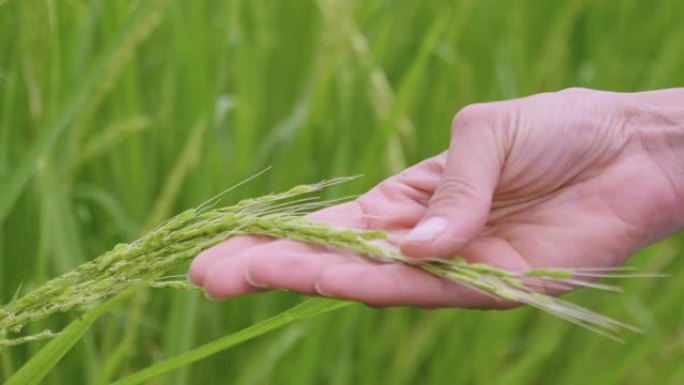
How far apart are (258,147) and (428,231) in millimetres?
968

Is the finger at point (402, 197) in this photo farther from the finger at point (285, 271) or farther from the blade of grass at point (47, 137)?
the blade of grass at point (47, 137)

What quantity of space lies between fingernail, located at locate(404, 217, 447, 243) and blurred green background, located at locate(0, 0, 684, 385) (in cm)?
44

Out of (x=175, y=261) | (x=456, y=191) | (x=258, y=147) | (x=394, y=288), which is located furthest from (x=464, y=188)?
(x=258, y=147)

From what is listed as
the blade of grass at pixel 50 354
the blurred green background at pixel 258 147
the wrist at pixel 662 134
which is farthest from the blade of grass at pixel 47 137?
the wrist at pixel 662 134

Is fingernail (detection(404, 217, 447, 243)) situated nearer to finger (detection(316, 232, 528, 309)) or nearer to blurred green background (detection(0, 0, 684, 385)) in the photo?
finger (detection(316, 232, 528, 309))

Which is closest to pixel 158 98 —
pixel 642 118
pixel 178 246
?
pixel 642 118

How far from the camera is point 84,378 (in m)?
1.51

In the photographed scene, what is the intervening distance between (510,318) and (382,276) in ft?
2.57

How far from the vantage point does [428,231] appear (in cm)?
96

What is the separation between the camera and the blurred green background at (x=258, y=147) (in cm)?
153

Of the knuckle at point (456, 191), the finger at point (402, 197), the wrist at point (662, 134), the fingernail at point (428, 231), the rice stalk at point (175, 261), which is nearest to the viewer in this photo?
the rice stalk at point (175, 261)

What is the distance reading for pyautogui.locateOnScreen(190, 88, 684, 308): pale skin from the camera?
3.24ft

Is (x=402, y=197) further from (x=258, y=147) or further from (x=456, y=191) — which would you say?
(x=258, y=147)

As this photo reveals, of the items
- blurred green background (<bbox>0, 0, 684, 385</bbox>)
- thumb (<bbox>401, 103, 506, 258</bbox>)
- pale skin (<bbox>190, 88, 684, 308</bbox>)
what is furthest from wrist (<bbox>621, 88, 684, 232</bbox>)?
blurred green background (<bbox>0, 0, 684, 385</bbox>)
